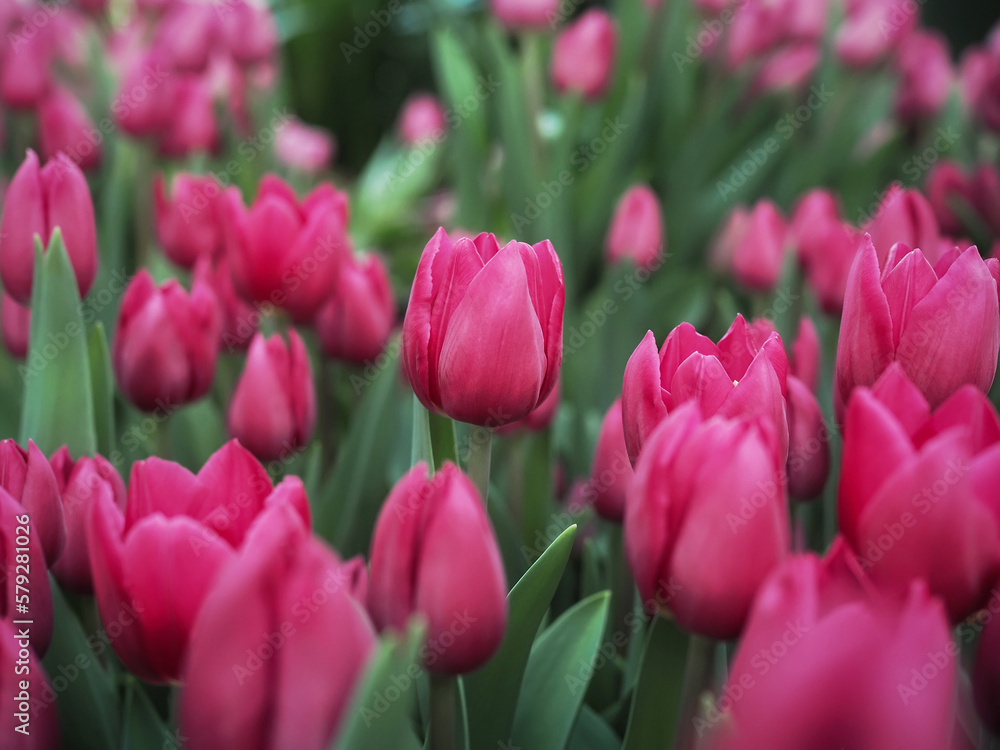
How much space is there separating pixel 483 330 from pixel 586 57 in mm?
823

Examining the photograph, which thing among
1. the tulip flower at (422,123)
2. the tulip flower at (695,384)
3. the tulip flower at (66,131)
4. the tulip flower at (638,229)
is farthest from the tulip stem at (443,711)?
the tulip flower at (422,123)

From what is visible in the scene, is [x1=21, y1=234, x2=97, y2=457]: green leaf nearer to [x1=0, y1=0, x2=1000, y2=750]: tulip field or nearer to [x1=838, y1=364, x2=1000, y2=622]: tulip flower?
[x1=0, y1=0, x2=1000, y2=750]: tulip field

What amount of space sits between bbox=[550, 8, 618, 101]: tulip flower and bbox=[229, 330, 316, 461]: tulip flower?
68cm

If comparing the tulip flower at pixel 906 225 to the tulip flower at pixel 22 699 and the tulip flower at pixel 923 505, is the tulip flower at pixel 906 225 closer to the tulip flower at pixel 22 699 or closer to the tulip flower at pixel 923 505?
the tulip flower at pixel 923 505

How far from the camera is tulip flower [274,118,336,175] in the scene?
1.38m

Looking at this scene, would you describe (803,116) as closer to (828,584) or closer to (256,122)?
(256,122)

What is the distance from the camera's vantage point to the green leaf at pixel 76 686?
368 mm

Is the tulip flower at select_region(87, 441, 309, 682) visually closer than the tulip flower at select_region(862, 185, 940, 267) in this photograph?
Yes

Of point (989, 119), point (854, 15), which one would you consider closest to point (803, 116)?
point (854, 15)

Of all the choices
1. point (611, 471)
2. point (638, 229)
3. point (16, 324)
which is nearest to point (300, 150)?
point (638, 229)

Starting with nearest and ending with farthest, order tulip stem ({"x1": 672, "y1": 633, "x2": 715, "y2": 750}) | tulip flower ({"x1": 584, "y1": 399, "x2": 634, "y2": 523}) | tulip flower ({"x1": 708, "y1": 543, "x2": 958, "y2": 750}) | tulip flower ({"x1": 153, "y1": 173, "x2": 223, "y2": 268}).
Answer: tulip flower ({"x1": 708, "y1": 543, "x2": 958, "y2": 750}) → tulip stem ({"x1": 672, "y1": 633, "x2": 715, "y2": 750}) → tulip flower ({"x1": 584, "y1": 399, "x2": 634, "y2": 523}) → tulip flower ({"x1": 153, "y1": 173, "x2": 223, "y2": 268})

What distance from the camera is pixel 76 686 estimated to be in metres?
0.37

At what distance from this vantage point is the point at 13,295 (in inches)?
20.2

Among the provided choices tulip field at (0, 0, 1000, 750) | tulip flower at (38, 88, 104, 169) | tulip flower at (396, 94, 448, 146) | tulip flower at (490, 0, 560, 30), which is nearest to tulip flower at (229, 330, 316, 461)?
tulip field at (0, 0, 1000, 750)
